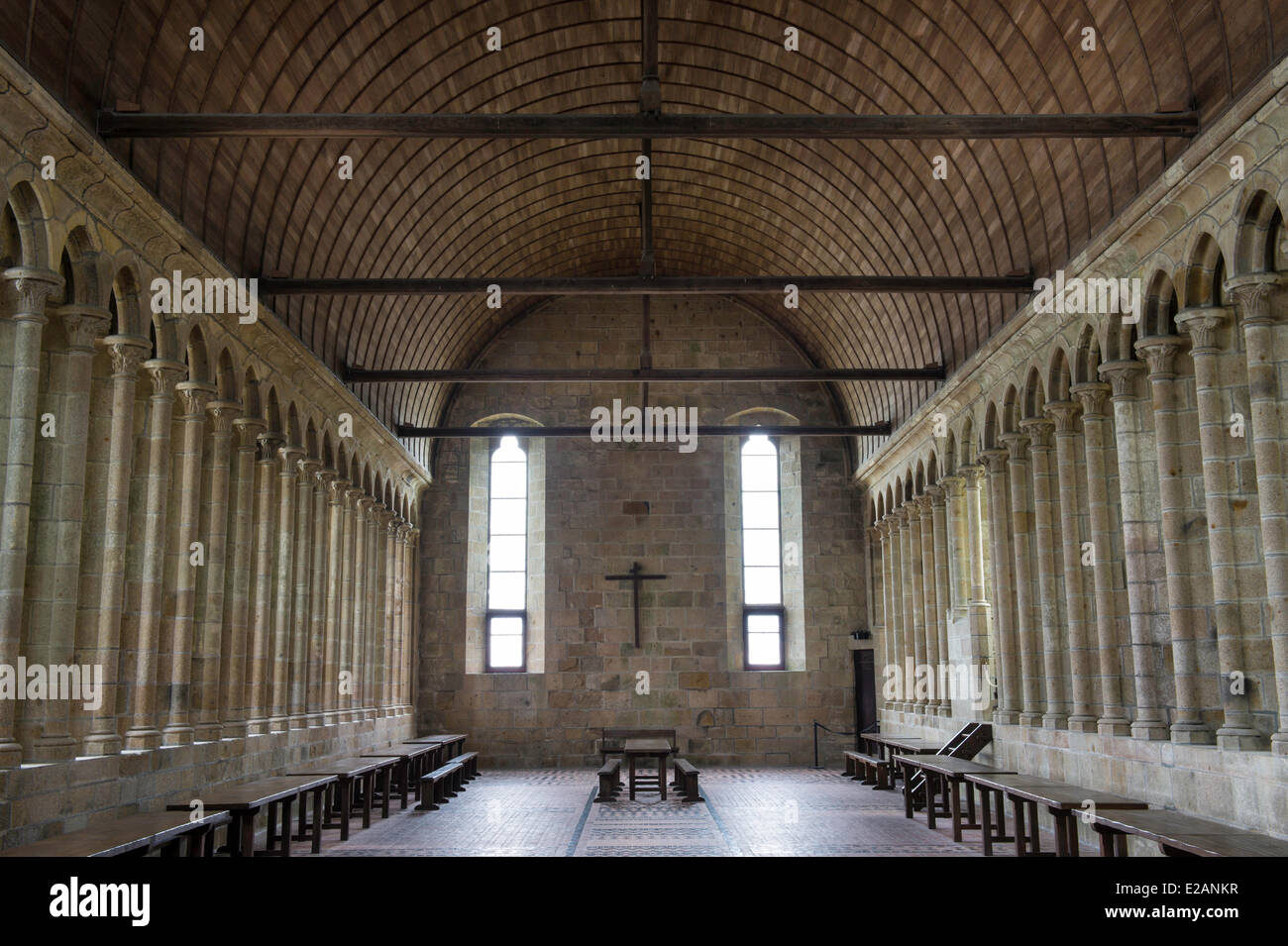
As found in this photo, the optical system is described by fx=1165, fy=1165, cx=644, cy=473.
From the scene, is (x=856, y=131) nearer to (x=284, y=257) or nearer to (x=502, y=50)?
(x=502, y=50)

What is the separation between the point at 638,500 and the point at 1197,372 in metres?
16.3

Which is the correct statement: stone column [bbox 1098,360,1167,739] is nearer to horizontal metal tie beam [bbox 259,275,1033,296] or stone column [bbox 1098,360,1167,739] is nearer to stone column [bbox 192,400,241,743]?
horizontal metal tie beam [bbox 259,275,1033,296]

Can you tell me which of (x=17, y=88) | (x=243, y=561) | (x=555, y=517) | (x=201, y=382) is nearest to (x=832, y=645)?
(x=555, y=517)

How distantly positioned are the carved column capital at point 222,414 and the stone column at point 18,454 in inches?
176

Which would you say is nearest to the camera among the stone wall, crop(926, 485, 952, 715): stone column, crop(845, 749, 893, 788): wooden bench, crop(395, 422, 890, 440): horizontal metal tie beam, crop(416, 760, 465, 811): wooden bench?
crop(416, 760, 465, 811): wooden bench

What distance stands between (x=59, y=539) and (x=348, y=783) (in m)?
5.28

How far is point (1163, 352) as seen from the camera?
37.9 feet

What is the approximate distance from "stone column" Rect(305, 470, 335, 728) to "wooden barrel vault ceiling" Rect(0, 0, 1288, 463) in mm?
2136

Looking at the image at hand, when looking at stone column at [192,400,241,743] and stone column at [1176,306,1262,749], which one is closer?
stone column at [1176,306,1262,749]

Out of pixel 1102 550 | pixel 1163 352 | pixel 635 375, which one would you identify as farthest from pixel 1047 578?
pixel 635 375

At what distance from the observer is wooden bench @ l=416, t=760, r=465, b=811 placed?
1664 cm

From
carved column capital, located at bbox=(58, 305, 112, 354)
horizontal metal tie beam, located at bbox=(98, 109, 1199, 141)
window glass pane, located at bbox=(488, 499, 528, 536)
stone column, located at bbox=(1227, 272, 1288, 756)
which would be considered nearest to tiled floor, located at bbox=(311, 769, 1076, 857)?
stone column, located at bbox=(1227, 272, 1288, 756)

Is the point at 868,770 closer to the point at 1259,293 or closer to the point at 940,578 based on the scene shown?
the point at 940,578

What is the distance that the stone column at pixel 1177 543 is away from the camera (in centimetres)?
1095
